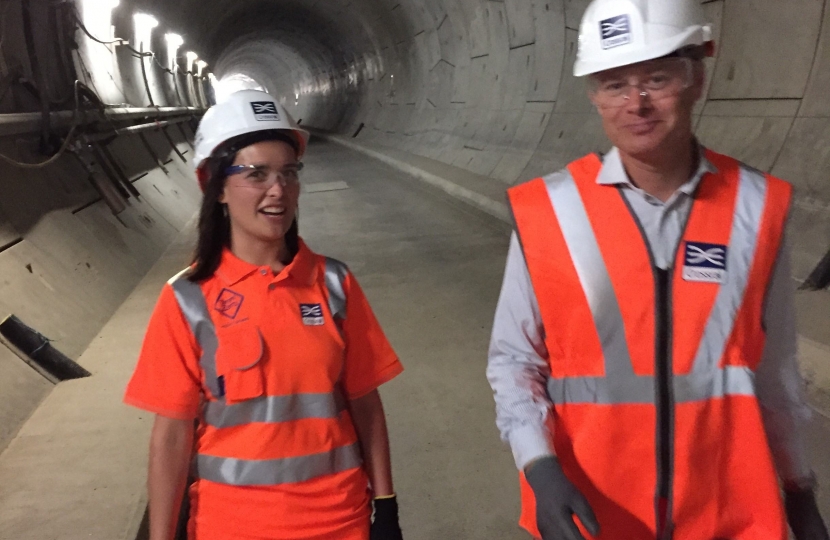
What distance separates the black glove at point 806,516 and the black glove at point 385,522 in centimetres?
98

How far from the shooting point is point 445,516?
2.74 m

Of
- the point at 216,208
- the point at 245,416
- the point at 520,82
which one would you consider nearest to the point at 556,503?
the point at 245,416

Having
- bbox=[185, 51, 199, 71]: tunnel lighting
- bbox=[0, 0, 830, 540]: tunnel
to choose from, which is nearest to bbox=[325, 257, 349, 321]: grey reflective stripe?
bbox=[0, 0, 830, 540]: tunnel

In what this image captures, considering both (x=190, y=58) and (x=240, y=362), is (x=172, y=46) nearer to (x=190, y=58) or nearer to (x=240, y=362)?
(x=190, y=58)

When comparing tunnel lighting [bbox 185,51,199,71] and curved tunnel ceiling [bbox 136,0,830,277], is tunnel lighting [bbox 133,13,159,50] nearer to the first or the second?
curved tunnel ceiling [bbox 136,0,830,277]

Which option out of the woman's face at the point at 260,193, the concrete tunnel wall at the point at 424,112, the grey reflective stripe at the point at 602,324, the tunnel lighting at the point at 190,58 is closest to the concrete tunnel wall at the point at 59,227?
the concrete tunnel wall at the point at 424,112

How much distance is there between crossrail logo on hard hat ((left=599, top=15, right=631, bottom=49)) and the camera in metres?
1.40

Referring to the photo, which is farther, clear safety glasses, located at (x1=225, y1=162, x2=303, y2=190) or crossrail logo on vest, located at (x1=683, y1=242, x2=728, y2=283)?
clear safety glasses, located at (x1=225, y1=162, x2=303, y2=190)

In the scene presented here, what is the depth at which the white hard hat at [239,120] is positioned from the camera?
1.75 metres

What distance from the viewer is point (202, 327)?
161 cm

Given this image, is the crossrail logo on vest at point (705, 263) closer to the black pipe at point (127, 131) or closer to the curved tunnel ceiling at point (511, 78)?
the curved tunnel ceiling at point (511, 78)

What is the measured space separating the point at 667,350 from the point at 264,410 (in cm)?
98

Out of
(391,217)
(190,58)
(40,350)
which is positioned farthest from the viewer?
(190,58)

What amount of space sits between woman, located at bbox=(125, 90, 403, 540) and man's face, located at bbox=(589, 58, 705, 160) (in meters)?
0.83
